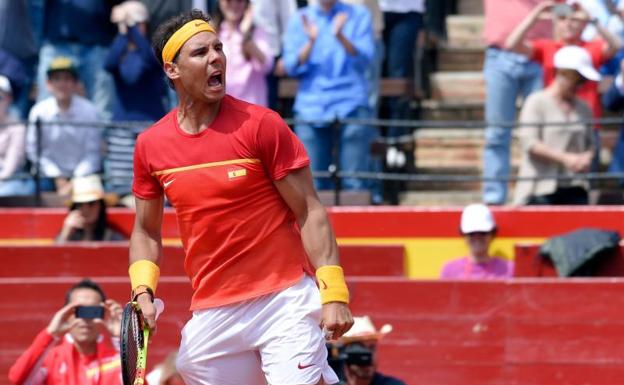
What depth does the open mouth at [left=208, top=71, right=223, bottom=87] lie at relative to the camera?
652cm

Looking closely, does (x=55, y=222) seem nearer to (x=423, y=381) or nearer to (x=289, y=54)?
(x=289, y=54)

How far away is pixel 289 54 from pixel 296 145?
203 inches

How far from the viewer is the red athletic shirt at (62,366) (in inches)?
354

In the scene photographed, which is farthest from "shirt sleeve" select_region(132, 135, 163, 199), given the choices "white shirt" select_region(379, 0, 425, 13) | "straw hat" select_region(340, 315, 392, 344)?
"white shirt" select_region(379, 0, 425, 13)

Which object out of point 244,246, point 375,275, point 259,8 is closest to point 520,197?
point 375,275

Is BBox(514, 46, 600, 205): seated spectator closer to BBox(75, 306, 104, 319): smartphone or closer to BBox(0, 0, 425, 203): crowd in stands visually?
BBox(0, 0, 425, 203): crowd in stands

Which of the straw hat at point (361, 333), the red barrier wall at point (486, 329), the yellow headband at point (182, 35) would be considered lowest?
the red barrier wall at point (486, 329)

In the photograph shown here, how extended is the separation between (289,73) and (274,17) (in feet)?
2.21

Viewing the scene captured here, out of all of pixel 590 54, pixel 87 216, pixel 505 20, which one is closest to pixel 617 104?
pixel 590 54

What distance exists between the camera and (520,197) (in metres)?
11.5

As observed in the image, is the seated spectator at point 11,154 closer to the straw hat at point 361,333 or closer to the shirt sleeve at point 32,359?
the shirt sleeve at point 32,359

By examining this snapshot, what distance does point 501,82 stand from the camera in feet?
38.9

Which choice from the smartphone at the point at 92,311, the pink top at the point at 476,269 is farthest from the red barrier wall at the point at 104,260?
the smartphone at the point at 92,311

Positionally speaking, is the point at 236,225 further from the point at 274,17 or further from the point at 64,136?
the point at 274,17
